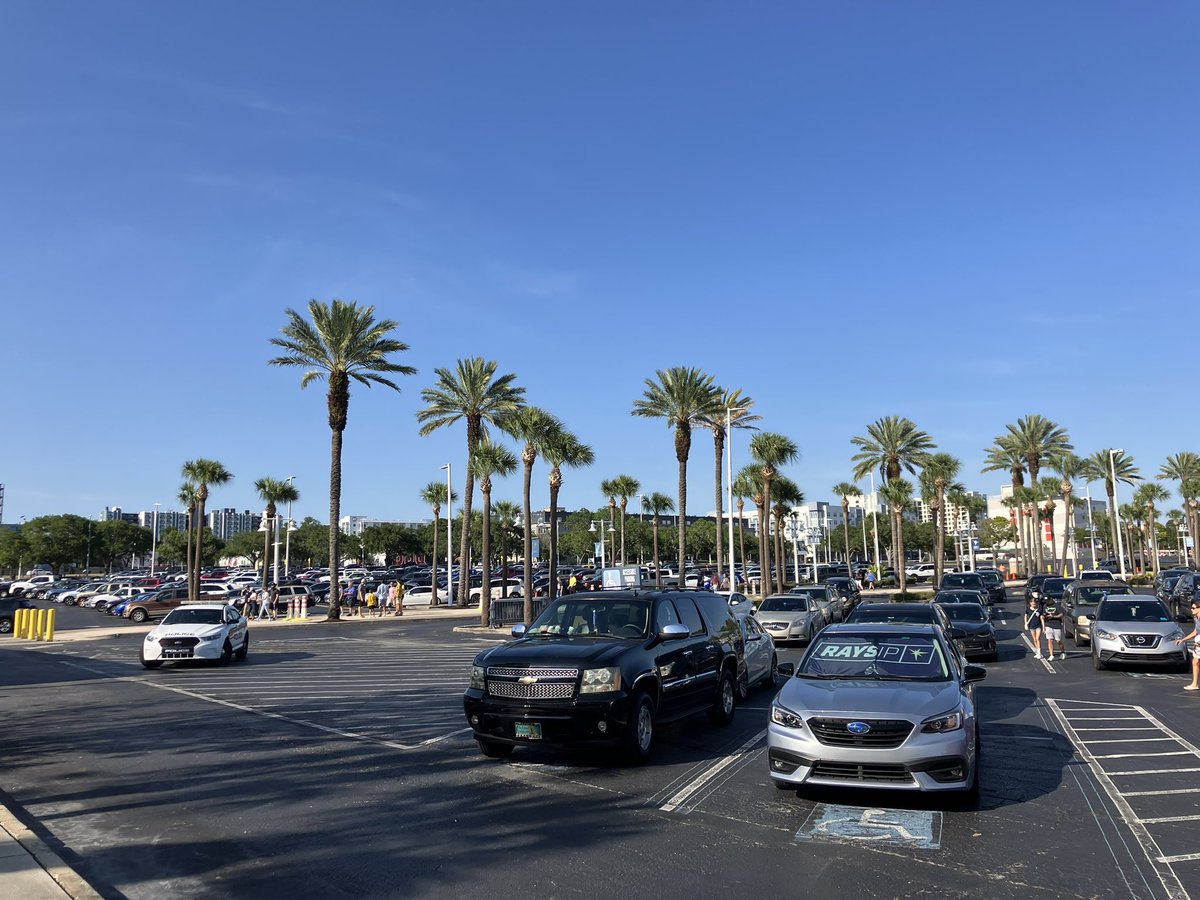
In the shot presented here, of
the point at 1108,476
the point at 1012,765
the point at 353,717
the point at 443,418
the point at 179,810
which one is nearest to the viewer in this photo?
the point at 179,810

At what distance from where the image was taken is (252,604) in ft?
149

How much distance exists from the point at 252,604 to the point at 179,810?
40731 millimetres

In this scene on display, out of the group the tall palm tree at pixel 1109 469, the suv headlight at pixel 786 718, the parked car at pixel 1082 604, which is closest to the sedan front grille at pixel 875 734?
the suv headlight at pixel 786 718

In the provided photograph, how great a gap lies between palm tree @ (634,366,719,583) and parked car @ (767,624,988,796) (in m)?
34.2

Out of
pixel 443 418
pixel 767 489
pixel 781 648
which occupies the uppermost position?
pixel 443 418

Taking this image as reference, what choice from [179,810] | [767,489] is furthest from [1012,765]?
[767,489]

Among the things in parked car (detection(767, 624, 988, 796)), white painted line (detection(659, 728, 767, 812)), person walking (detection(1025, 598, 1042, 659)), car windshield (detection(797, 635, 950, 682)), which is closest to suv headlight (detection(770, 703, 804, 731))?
parked car (detection(767, 624, 988, 796))

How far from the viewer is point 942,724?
7133 millimetres

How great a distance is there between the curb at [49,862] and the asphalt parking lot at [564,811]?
8.6 inches

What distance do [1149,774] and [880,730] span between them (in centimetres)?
362

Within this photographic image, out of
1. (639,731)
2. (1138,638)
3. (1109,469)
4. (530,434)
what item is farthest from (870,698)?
(1109,469)

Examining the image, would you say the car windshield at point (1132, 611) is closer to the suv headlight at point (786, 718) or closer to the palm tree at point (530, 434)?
the suv headlight at point (786, 718)

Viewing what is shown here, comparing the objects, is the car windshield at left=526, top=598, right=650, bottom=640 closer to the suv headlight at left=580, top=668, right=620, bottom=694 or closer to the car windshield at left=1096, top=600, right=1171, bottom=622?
the suv headlight at left=580, top=668, right=620, bottom=694

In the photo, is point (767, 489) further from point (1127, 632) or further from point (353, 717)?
point (353, 717)
